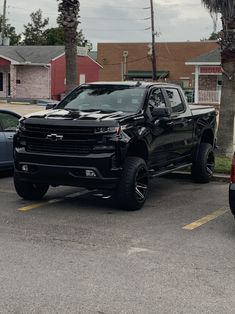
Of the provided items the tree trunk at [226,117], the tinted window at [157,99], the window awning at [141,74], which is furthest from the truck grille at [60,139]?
the window awning at [141,74]

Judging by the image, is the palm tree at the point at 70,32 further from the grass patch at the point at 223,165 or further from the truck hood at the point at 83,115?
the truck hood at the point at 83,115

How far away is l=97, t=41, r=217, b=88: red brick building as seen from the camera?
188 ft

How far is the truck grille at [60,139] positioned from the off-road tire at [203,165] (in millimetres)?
3358

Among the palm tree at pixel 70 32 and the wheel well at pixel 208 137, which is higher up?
the palm tree at pixel 70 32

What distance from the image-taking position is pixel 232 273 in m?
5.80

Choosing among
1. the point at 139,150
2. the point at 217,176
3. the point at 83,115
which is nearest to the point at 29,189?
the point at 83,115

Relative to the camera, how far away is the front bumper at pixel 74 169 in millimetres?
8211

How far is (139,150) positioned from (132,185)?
31.0 inches

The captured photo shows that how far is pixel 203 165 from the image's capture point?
11055mm

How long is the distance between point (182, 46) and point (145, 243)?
173 ft

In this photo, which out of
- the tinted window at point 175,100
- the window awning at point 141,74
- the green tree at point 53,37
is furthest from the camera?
the green tree at point 53,37

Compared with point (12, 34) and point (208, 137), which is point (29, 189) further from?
point (12, 34)

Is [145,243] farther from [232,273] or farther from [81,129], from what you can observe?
[81,129]

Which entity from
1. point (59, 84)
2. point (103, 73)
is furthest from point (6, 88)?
point (103, 73)
